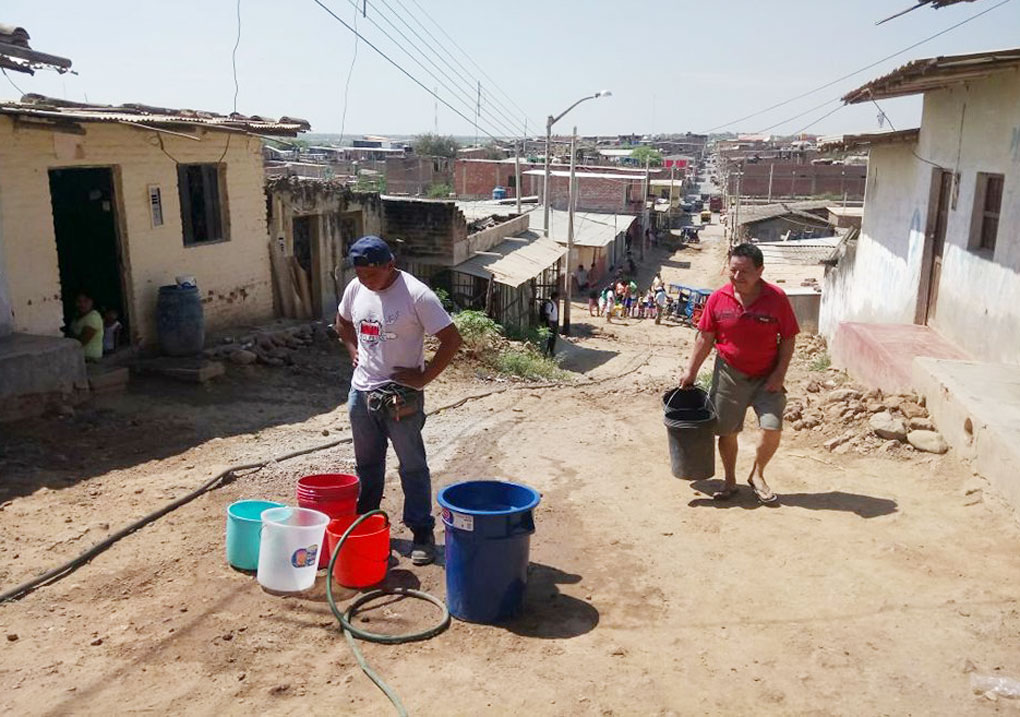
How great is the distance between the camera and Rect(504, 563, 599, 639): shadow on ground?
13.8 feet

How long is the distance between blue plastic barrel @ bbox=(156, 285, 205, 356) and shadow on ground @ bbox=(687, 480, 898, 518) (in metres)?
7.05

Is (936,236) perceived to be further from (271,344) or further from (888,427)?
(271,344)

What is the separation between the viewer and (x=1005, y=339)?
8.41 metres

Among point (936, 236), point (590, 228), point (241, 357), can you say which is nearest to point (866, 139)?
point (936, 236)

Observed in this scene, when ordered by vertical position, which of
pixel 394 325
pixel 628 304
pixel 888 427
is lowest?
pixel 628 304

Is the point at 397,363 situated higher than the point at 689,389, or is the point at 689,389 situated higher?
the point at 397,363

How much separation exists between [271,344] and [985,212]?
896cm

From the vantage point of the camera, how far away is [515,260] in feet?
67.8

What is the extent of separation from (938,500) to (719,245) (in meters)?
47.1

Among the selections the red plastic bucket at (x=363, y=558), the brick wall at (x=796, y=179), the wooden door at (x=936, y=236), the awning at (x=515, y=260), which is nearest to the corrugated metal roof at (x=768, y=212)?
the awning at (x=515, y=260)

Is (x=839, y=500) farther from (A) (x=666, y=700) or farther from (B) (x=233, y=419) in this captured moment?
(B) (x=233, y=419)

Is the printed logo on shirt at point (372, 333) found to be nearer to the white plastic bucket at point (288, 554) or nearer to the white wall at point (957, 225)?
the white plastic bucket at point (288, 554)

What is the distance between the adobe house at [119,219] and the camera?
8.57 meters

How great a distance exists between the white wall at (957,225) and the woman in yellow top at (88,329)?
9.58 meters
